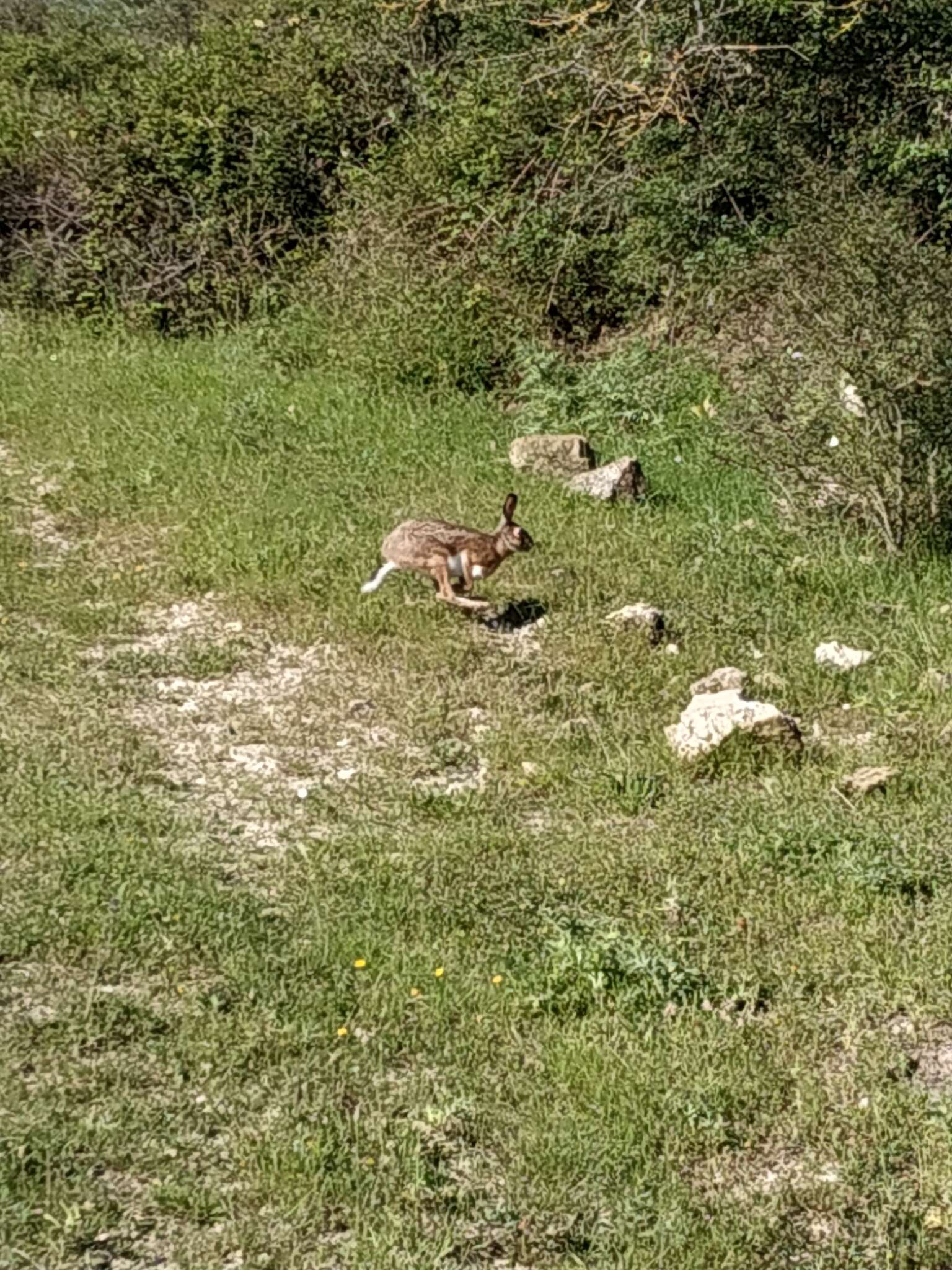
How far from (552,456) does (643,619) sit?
3.21 meters

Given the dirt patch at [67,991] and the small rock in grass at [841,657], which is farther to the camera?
the small rock in grass at [841,657]

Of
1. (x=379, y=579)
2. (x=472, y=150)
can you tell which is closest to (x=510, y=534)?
(x=379, y=579)

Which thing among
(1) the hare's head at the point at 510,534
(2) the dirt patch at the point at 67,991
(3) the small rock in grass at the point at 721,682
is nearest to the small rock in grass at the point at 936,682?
(3) the small rock in grass at the point at 721,682

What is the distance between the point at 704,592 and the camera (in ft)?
33.0

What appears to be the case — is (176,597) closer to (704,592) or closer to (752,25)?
(704,592)

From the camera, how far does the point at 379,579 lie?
988cm

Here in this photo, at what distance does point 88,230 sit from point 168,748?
9.87 metres

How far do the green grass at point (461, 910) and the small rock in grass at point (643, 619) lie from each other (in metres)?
0.12

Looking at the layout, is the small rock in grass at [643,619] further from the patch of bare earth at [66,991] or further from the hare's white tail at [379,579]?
the patch of bare earth at [66,991]

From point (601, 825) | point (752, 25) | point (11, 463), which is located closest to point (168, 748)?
point (601, 825)

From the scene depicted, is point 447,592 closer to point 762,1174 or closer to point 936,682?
point 936,682

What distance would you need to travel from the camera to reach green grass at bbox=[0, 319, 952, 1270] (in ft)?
17.1

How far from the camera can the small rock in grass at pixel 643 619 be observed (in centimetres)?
940

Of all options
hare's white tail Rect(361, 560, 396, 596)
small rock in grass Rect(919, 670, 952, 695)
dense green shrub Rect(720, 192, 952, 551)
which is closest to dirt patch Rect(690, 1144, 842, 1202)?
small rock in grass Rect(919, 670, 952, 695)
